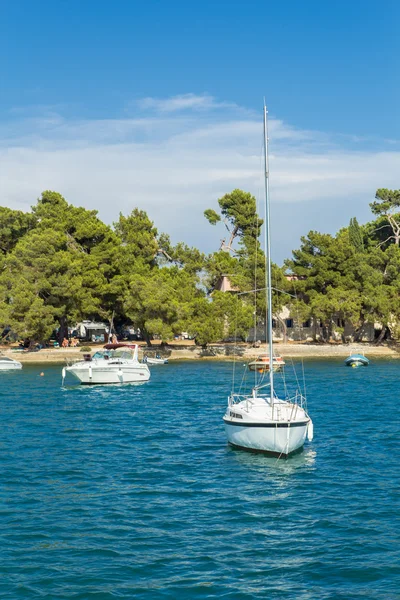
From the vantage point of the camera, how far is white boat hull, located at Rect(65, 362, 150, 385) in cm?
5750

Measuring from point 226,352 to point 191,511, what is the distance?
69.3m

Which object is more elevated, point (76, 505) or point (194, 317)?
point (194, 317)

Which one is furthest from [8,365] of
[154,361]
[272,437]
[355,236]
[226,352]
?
[355,236]

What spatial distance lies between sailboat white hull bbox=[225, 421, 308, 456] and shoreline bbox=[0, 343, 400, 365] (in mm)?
57567

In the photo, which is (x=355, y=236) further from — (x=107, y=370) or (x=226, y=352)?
(x=107, y=370)

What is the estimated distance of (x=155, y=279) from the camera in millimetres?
90000

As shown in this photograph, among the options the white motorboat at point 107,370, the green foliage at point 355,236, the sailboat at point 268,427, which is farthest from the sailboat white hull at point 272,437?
the green foliage at point 355,236

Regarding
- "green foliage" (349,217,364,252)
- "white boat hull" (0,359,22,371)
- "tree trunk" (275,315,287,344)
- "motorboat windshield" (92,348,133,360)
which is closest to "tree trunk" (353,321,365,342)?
"tree trunk" (275,315,287,344)

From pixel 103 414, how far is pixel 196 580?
27707 millimetres

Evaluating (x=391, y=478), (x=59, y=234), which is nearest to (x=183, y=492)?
(x=391, y=478)

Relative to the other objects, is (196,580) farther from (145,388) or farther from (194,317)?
(194,317)

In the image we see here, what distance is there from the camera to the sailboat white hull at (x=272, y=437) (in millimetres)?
28172

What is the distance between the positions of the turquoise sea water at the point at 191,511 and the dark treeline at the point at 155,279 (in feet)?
147

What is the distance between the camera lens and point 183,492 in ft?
81.5
